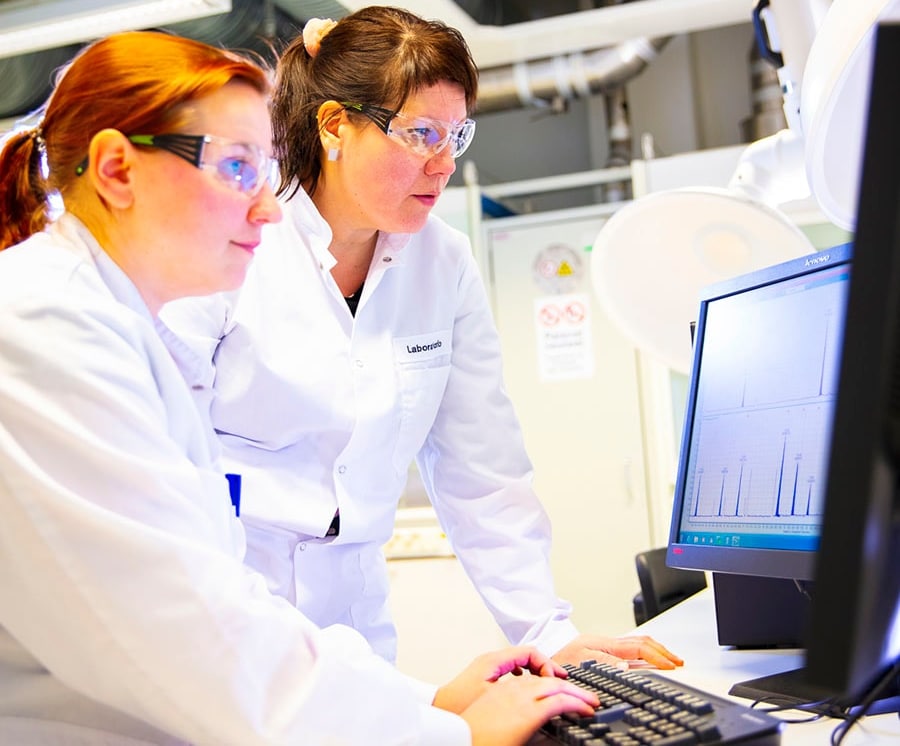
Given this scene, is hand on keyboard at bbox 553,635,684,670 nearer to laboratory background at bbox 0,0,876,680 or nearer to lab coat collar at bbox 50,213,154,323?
lab coat collar at bbox 50,213,154,323

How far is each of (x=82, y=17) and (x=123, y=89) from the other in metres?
2.78

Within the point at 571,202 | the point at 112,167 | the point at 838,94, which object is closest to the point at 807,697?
the point at 838,94

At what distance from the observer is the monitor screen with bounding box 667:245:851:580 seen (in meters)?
0.99

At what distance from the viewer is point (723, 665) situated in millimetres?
1135

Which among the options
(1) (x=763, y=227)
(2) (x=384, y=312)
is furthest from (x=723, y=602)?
(2) (x=384, y=312)

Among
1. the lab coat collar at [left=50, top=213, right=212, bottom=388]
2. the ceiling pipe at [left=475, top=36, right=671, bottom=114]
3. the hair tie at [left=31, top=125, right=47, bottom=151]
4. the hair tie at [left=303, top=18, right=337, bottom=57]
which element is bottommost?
the lab coat collar at [left=50, top=213, right=212, bottom=388]

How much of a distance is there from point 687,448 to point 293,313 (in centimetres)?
59

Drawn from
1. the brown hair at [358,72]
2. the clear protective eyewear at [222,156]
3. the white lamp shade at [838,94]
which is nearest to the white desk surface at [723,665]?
the white lamp shade at [838,94]

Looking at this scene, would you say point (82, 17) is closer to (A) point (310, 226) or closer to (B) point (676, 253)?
(A) point (310, 226)

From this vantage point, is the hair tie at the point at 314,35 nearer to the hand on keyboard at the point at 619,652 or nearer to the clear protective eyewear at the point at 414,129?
the clear protective eyewear at the point at 414,129

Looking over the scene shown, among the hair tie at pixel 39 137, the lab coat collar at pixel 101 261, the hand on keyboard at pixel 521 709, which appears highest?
the hair tie at pixel 39 137

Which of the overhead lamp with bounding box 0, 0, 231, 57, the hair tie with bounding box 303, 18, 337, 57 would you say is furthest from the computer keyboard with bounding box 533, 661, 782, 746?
the overhead lamp with bounding box 0, 0, 231, 57

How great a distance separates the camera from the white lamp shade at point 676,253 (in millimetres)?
1372

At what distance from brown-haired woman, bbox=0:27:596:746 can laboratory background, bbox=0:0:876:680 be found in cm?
240
